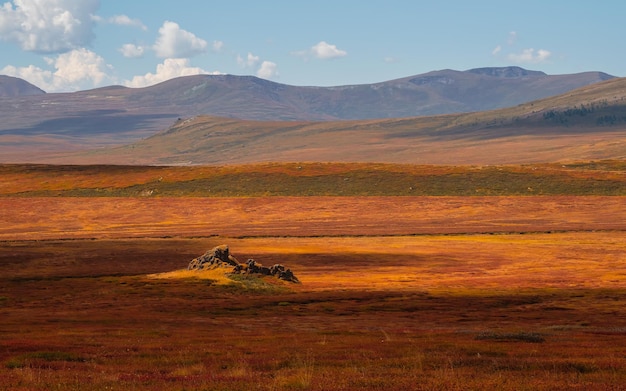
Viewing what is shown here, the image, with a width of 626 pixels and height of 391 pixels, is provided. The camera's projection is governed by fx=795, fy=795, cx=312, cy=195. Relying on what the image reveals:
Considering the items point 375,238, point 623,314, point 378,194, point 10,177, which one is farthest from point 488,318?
point 10,177

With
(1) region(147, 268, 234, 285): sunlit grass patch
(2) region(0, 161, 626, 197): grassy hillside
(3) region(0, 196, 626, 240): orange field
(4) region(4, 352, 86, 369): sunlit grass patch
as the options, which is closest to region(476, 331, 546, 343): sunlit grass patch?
(4) region(4, 352, 86, 369): sunlit grass patch

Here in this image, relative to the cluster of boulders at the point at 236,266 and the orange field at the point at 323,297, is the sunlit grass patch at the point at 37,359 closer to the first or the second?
the orange field at the point at 323,297

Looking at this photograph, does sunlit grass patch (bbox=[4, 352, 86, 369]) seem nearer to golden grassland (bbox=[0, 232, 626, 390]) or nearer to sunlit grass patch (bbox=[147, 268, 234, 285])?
golden grassland (bbox=[0, 232, 626, 390])

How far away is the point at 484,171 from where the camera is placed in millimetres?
189375

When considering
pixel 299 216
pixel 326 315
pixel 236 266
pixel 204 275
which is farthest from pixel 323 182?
pixel 326 315

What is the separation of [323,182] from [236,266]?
4352 inches

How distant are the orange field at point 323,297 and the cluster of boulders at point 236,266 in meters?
1.89

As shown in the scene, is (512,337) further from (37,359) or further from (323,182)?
(323,182)

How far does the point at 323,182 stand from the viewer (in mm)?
181750

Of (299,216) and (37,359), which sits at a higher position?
(37,359)

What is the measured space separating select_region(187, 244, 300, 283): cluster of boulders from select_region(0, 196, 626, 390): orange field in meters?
1.89

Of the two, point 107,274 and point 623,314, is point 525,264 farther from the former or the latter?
point 107,274

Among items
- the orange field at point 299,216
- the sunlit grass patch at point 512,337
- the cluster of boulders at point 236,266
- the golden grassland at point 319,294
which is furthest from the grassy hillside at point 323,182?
the sunlit grass patch at point 512,337

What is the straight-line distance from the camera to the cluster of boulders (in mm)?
71375
